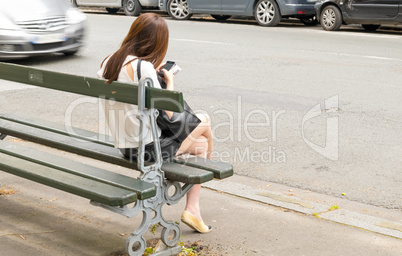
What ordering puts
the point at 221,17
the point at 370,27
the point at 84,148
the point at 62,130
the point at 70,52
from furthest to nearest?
the point at 221,17
the point at 370,27
the point at 70,52
the point at 62,130
the point at 84,148

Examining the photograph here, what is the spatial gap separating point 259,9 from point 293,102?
31.2 ft

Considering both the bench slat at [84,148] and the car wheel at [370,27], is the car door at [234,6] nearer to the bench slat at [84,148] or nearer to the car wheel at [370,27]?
the car wheel at [370,27]

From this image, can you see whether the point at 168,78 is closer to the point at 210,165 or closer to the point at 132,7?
the point at 210,165

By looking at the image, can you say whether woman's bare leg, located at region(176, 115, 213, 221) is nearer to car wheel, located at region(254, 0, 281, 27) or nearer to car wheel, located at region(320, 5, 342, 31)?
car wheel, located at region(320, 5, 342, 31)

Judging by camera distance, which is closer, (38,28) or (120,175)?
(120,175)

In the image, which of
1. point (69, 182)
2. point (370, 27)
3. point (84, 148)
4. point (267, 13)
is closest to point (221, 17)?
point (267, 13)

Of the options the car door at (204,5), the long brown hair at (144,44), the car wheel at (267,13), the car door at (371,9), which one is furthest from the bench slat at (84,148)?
the car door at (204,5)

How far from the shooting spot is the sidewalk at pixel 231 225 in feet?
13.5

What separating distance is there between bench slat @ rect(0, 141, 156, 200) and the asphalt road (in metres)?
2.12

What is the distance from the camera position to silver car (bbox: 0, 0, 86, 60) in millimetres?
11180

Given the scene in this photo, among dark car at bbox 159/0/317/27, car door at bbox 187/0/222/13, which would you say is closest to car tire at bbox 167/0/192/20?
dark car at bbox 159/0/317/27

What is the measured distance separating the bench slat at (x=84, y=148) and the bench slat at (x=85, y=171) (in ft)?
0.60

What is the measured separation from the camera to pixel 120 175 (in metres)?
3.94

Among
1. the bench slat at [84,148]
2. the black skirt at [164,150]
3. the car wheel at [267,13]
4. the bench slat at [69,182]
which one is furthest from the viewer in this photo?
the car wheel at [267,13]
